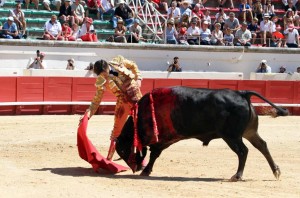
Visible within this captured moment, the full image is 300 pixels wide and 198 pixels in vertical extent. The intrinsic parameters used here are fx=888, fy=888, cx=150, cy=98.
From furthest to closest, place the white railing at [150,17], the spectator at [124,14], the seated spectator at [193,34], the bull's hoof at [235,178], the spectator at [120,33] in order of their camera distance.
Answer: the white railing at [150,17]
the seated spectator at [193,34]
the spectator at [124,14]
the spectator at [120,33]
the bull's hoof at [235,178]

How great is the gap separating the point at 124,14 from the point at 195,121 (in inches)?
436

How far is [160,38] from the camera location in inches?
835

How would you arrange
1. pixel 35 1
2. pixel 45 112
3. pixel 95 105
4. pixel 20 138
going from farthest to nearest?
pixel 35 1 < pixel 45 112 < pixel 20 138 < pixel 95 105

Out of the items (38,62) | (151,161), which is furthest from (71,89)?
(151,161)

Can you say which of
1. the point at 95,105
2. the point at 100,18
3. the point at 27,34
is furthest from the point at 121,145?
the point at 100,18

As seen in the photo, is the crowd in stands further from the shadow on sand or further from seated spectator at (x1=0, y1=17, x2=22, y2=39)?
the shadow on sand

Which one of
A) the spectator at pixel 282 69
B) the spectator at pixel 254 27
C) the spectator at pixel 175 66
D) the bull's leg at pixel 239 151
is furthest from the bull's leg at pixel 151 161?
the spectator at pixel 254 27

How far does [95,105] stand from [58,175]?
1094 millimetres

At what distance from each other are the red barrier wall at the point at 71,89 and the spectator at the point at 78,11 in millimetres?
1588

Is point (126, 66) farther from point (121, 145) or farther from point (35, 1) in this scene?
point (35, 1)

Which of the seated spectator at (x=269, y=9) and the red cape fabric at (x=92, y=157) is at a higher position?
the seated spectator at (x=269, y=9)

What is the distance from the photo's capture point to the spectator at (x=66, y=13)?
19859 millimetres

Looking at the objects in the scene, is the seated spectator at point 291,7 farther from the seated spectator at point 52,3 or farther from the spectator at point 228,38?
the seated spectator at point 52,3

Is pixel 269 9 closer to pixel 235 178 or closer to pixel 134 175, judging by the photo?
pixel 134 175
